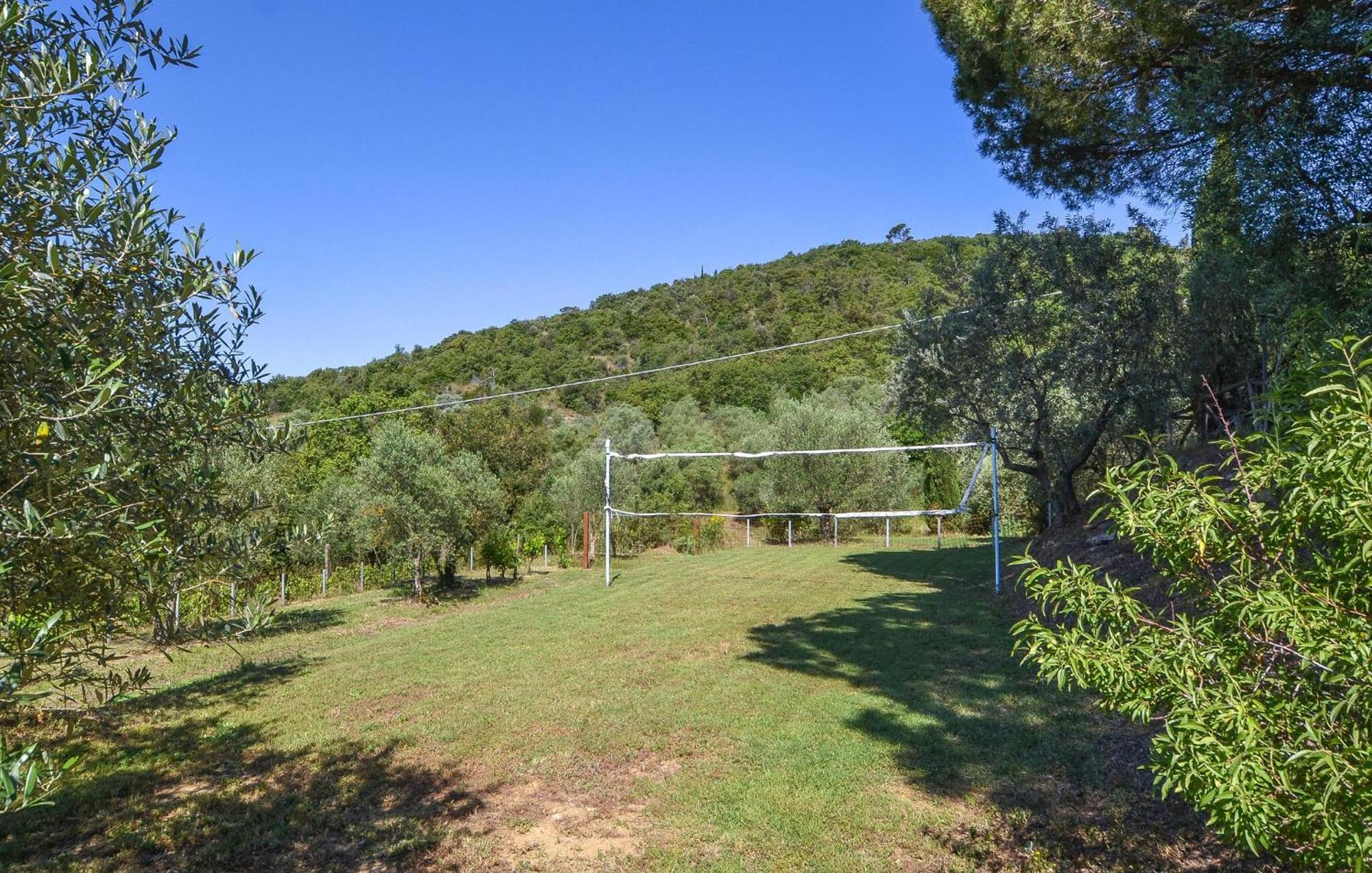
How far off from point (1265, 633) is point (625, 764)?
4.31 metres

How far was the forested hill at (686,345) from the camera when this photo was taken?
50031 mm

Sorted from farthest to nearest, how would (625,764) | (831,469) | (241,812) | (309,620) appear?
1. (831,469)
2. (309,620)
3. (625,764)
4. (241,812)

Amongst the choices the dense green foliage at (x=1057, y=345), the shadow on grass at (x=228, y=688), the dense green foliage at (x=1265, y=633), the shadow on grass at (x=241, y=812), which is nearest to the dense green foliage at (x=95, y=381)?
the shadow on grass at (x=241, y=812)

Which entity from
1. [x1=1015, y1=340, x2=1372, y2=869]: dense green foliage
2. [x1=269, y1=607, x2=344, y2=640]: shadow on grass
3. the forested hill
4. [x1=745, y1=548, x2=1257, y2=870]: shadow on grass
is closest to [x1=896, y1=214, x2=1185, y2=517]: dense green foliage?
[x1=745, y1=548, x2=1257, y2=870]: shadow on grass

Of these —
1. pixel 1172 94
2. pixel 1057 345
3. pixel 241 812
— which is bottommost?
pixel 241 812

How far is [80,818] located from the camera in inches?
190

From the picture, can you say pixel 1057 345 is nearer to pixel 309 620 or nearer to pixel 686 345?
pixel 309 620

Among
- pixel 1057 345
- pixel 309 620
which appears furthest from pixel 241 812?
pixel 1057 345

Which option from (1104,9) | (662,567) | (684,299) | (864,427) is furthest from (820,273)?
(1104,9)

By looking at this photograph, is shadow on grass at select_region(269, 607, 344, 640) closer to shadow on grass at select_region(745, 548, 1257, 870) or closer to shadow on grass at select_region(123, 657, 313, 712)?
shadow on grass at select_region(123, 657, 313, 712)

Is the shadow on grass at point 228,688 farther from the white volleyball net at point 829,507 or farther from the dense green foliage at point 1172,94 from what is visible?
the white volleyball net at point 829,507

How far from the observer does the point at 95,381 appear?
2037mm

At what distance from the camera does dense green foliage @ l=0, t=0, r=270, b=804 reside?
6.52 ft

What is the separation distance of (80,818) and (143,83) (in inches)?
186
